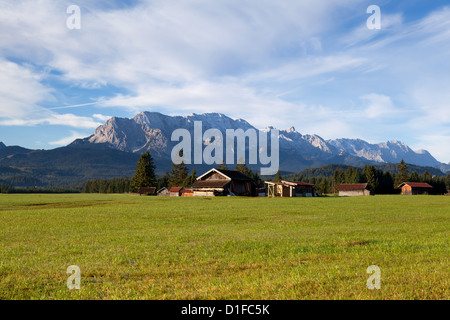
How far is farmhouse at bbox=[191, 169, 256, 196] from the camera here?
77.6 metres

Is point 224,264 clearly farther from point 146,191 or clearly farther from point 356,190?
point 356,190

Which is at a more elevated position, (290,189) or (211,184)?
(211,184)

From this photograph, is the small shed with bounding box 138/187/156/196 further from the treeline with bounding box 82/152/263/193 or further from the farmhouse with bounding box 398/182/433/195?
the farmhouse with bounding box 398/182/433/195

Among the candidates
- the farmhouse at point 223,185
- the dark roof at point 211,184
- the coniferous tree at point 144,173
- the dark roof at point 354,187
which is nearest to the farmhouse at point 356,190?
the dark roof at point 354,187

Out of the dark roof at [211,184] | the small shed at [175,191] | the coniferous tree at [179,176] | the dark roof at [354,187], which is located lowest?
the small shed at [175,191]

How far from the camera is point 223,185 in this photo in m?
76.7

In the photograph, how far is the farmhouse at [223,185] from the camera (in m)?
77.6

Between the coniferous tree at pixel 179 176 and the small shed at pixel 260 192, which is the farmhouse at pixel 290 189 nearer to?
the small shed at pixel 260 192

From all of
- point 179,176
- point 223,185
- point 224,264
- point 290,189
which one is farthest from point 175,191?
point 224,264

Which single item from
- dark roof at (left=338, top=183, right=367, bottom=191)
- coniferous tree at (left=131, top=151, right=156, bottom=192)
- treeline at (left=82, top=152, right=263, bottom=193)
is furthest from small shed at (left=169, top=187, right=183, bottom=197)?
dark roof at (left=338, top=183, right=367, bottom=191)
